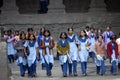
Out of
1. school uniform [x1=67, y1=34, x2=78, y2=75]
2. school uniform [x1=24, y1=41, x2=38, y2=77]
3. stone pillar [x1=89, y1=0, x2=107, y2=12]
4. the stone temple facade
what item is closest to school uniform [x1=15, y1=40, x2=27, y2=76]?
school uniform [x1=24, y1=41, x2=38, y2=77]

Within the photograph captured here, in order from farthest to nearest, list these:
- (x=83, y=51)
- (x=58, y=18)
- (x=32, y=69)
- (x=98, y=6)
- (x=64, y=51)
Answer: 1. (x=98, y=6)
2. (x=58, y=18)
3. (x=83, y=51)
4. (x=32, y=69)
5. (x=64, y=51)

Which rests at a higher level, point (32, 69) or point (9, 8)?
point (9, 8)

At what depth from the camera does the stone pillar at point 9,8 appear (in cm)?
2945

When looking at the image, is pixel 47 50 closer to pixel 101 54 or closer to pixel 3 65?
pixel 101 54

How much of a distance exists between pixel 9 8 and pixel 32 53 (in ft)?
40.0

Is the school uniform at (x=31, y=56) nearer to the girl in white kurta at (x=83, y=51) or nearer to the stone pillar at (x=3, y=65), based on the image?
the girl in white kurta at (x=83, y=51)

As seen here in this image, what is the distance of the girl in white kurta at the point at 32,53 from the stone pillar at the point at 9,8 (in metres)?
11.8

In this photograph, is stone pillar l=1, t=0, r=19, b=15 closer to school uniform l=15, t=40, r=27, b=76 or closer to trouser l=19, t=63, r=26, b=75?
school uniform l=15, t=40, r=27, b=76

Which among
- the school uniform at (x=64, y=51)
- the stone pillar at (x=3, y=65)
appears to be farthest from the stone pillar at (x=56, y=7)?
the stone pillar at (x=3, y=65)

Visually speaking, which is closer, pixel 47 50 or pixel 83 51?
pixel 47 50

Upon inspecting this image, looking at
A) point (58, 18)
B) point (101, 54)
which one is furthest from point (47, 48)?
point (58, 18)

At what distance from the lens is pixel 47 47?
58.3ft

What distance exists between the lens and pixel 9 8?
2958 centimetres

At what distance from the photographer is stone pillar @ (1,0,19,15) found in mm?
29453
